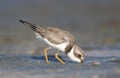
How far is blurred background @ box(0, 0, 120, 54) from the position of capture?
65.1ft

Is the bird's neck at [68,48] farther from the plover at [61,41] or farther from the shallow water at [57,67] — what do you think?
the shallow water at [57,67]

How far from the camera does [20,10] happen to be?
2859cm

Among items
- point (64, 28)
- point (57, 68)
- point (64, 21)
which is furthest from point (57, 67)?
point (64, 21)

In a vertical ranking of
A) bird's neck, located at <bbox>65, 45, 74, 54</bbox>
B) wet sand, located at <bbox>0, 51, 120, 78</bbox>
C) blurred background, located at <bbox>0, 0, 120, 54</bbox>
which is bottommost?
wet sand, located at <bbox>0, 51, 120, 78</bbox>

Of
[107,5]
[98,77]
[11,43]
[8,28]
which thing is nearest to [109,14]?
[107,5]

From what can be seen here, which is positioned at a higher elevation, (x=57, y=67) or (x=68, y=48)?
(x=68, y=48)

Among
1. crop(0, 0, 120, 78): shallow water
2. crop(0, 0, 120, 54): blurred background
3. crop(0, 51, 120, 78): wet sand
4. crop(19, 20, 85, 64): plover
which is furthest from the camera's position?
crop(0, 0, 120, 54): blurred background

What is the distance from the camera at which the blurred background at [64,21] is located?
19844 millimetres

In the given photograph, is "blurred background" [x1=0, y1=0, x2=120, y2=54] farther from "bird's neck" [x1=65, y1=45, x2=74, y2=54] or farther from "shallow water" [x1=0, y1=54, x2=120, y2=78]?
"bird's neck" [x1=65, y1=45, x2=74, y2=54]

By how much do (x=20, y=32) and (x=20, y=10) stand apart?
5.36 meters

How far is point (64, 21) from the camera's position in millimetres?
25859

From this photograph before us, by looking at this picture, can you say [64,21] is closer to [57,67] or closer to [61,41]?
[61,41]

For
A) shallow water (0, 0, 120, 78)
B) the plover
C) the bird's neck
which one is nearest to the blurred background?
shallow water (0, 0, 120, 78)

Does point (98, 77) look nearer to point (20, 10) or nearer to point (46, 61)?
point (46, 61)
